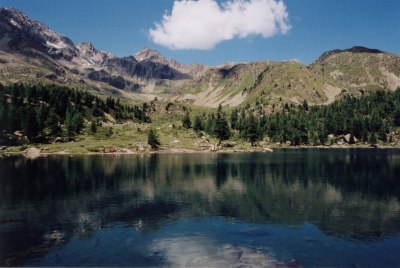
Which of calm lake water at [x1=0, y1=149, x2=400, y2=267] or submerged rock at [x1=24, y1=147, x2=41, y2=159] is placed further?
submerged rock at [x1=24, y1=147, x2=41, y2=159]

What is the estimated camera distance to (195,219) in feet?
226

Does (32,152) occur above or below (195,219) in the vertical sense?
above

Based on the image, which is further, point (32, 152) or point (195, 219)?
point (32, 152)

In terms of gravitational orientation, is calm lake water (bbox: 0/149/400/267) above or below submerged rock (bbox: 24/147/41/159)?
below

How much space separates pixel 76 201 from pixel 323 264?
55.6 meters

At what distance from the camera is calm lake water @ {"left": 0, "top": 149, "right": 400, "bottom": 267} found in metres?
49.5

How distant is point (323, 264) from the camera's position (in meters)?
46.5

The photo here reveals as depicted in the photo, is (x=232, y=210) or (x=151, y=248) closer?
(x=151, y=248)

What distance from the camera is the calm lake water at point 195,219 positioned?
49.5 metres

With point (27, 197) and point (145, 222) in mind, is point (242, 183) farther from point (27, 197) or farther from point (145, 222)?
point (27, 197)

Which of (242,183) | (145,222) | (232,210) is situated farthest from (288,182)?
(145,222)

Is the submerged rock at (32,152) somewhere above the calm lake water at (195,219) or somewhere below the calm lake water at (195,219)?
above

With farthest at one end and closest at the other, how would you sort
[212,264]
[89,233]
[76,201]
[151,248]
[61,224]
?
[76,201]
[61,224]
[89,233]
[151,248]
[212,264]

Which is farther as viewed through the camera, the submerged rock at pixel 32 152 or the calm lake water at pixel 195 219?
the submerged rock at pixel 32 152
